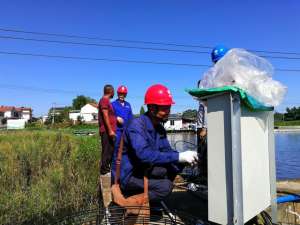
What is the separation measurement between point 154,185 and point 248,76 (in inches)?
49.1

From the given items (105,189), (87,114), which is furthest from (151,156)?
(87,114)

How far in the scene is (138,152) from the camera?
9.09 feet

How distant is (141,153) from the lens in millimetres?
2768

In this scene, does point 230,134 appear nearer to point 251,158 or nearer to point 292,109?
point 251,158

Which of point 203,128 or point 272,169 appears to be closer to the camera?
point 272,169

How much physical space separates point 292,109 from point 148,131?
107 metres

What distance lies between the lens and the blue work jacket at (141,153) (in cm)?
279

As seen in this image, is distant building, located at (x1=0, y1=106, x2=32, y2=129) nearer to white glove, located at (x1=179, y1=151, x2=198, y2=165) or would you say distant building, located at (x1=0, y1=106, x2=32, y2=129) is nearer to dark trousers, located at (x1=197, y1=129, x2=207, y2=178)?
dark trousers, located at (x1=197, y1=129, x2=207, y2=178)

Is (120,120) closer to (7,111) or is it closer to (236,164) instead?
(236,164)

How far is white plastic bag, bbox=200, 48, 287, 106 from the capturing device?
107 inches

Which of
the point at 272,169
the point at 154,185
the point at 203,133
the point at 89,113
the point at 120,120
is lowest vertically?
the point at 154,185

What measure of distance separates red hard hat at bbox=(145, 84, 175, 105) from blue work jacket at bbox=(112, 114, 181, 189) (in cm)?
19

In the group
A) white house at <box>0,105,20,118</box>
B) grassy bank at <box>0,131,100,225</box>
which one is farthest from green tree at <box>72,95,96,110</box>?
grassy bank at <box>0,131,100,225</box>

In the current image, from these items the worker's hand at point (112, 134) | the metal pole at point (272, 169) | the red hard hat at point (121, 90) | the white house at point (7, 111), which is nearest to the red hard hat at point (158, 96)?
the metal pole at point (272, 169)
